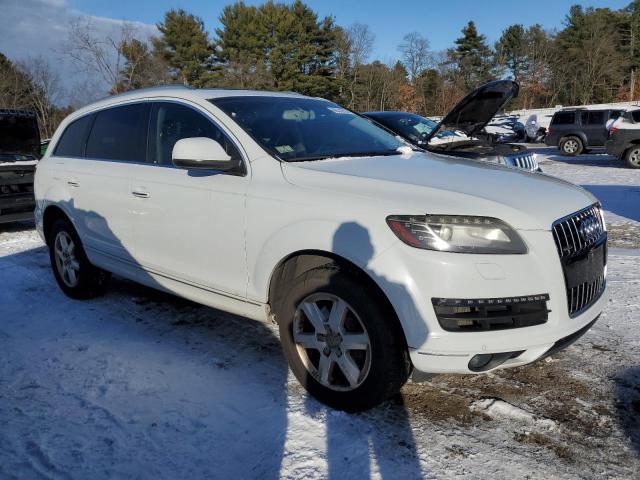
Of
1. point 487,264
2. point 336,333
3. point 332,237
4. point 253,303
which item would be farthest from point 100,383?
point 487,264

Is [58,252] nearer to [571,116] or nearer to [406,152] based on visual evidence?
[406,152]

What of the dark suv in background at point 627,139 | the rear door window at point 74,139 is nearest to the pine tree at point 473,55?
the dark suv in background at point 627,139

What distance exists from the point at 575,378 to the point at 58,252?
4.39m

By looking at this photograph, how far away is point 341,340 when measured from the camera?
8.75 feet

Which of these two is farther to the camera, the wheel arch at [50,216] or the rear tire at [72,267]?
the wheel arch at [50,216]

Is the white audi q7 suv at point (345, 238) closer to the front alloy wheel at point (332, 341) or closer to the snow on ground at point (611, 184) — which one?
the front alloy wheel at point (332, 341)

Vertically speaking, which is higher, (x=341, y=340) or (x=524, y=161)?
(x=524, y=161)

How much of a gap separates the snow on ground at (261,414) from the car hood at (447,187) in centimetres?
106

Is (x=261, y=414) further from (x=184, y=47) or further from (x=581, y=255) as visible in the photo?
(x=184, y=47)

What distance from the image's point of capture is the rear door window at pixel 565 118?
19.3 metres

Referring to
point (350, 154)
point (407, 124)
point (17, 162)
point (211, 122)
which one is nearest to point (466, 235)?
point (350, 154)

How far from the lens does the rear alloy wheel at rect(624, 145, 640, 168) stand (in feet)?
47.1

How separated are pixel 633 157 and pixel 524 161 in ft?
32.4

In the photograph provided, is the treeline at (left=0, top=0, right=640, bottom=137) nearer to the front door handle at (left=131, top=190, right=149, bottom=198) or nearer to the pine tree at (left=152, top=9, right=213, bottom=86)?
the pine tree at (left=152, top=9, right=213, bottom=86)
